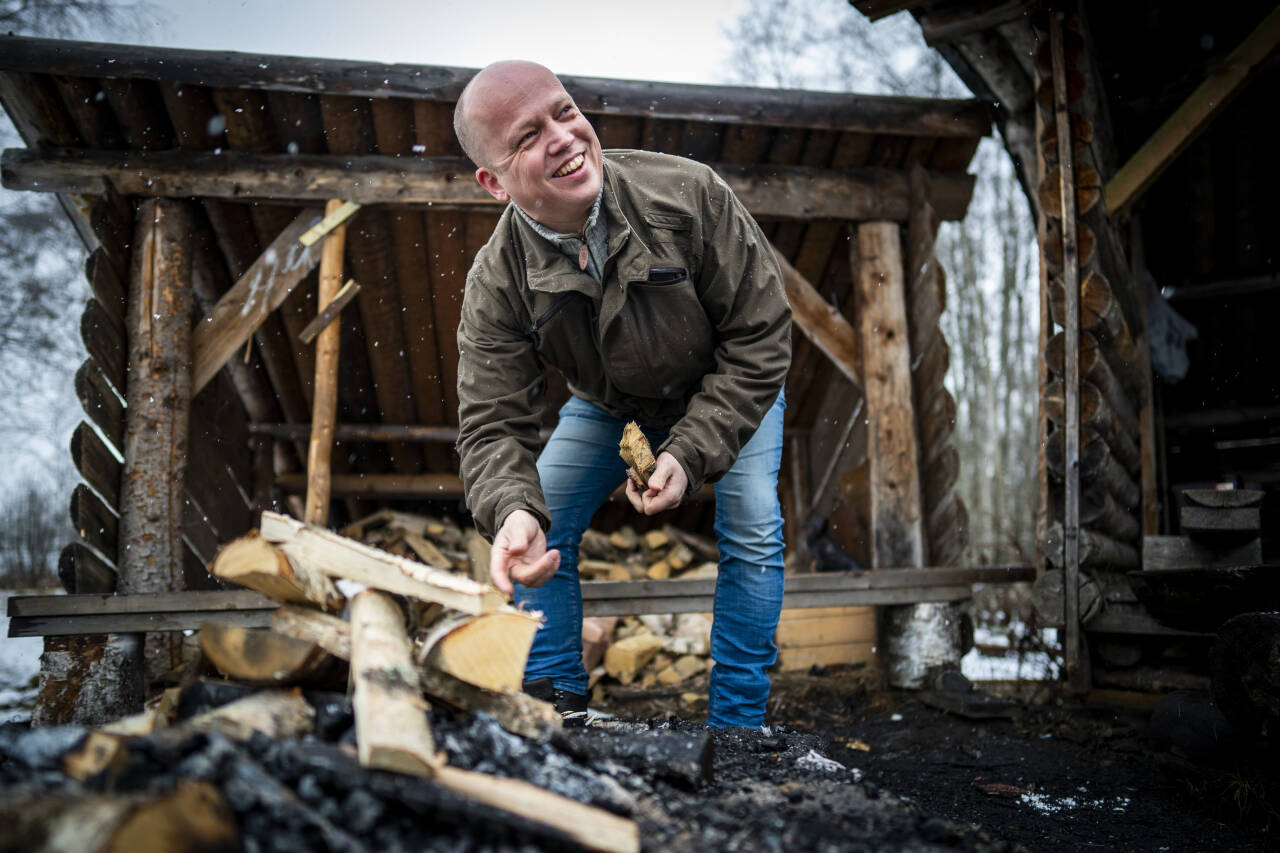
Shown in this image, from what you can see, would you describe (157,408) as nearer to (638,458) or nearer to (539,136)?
(539,136)

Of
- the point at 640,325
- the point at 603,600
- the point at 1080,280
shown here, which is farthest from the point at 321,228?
the point at 1080,280

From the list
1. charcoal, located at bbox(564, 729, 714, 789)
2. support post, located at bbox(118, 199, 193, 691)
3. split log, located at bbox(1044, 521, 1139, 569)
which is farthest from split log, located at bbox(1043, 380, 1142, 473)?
support post, located at bbox(118, 199, 193, 691)

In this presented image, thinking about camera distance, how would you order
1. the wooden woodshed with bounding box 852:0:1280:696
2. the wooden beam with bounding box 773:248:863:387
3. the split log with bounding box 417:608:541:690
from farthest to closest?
1. the wooden beam with bounding box 773:248:863:387
2. the wooden woodshed with bounding box 852:0:1280:696
3. the split log with bounding box 417:608:541:690

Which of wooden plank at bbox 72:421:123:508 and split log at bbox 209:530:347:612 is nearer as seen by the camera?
split log at bbox 209:530:347:612

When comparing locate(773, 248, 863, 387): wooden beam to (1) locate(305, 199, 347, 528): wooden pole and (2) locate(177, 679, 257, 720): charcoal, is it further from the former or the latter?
(2) locate(177, 679, 257, 720): charcoal

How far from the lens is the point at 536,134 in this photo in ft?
7.29

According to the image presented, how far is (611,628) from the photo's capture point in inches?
197

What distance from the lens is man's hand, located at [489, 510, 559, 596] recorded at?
199 cm

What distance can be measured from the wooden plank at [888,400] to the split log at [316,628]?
11.1 ft

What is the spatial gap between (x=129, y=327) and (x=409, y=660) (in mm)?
3559

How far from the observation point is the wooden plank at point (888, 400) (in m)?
4.51

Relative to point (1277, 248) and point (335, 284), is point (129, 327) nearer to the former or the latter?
point (335, 284)

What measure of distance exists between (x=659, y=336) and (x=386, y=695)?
4.21ft

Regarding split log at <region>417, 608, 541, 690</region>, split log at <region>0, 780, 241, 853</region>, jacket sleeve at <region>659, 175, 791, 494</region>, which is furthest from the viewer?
jacket sleeve at <region>659, 175, 791, 494</region>
